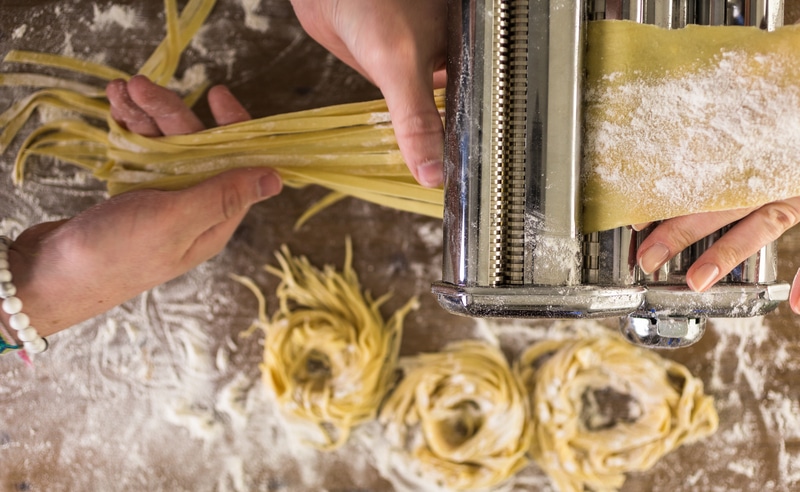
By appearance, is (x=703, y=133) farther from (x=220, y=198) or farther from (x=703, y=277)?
(x=220, y=198)

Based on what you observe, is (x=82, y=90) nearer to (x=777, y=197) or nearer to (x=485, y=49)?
(x=485, y=49)

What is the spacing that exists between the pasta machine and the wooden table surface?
0.41 metres

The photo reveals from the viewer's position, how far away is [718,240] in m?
0.68

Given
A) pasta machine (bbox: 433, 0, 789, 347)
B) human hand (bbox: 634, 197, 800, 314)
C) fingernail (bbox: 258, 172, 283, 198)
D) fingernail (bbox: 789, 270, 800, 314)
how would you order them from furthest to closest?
fingernail (bbox: 258, 172, 283, 198), fingernail (bbox: 789, 270, 800, 314), human hand (bbox: 634, 197, 800, 314), pasta machine (bbox: 433, 0, 789, 347)

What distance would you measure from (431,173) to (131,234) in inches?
17.5

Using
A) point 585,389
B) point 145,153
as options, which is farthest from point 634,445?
point 145,153

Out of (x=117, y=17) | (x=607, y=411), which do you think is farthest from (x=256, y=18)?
(x=607, y=411)

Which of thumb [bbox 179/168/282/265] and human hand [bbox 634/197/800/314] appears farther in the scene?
thumb [bbox 179/168/282/265]

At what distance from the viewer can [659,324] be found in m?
0.72

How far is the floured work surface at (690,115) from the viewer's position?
58cm

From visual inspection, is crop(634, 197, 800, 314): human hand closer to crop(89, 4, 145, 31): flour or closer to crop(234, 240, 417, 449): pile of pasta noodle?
crop(234, 240, 417, 449): pile of pasta noodle

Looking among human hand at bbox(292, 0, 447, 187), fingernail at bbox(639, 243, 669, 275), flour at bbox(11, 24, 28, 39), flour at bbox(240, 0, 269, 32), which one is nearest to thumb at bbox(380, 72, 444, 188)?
human hand at bbox(292, 0, 447, 187)

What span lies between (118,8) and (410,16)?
0.52 m

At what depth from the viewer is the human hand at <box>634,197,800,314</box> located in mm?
649
